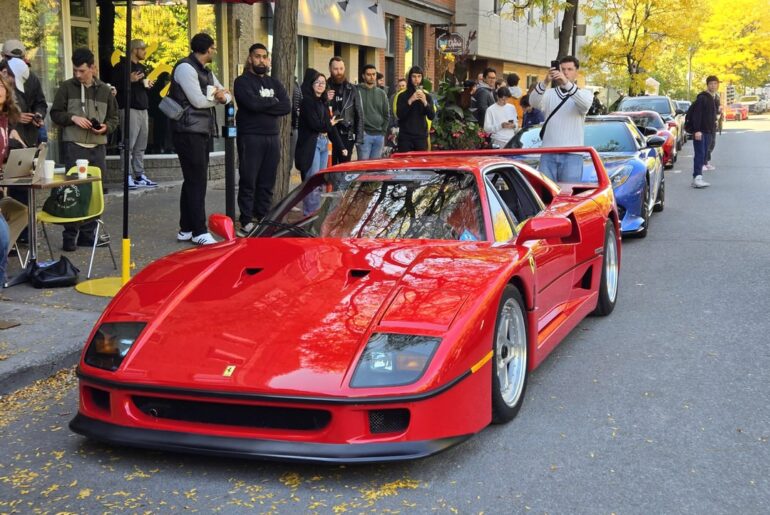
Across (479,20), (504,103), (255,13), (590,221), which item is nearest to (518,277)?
(590,221)

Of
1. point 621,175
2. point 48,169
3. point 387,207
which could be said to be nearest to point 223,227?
point 387,207

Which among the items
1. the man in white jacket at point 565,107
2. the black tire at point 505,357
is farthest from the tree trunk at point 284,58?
the black tire at point 505,357

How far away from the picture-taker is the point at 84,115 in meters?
9.26

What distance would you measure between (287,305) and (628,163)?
7.17 metres

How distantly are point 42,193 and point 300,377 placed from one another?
8.81m

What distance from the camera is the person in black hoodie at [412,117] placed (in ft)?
43.2

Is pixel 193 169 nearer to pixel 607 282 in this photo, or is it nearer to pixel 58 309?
pixel 58 309

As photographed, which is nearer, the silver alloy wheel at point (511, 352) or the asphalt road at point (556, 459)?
the asphalt road at point (556, 459)

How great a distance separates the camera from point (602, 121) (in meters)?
11.9

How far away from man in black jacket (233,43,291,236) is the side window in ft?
14.8

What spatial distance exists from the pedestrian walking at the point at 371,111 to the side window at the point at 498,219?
766cm

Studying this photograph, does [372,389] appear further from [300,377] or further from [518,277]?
[518,277]

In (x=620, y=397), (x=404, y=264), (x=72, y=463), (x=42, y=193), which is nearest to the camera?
(x=72, y=463)

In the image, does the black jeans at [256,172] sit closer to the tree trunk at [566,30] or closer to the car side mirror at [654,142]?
the car side mirror at [654,142]
